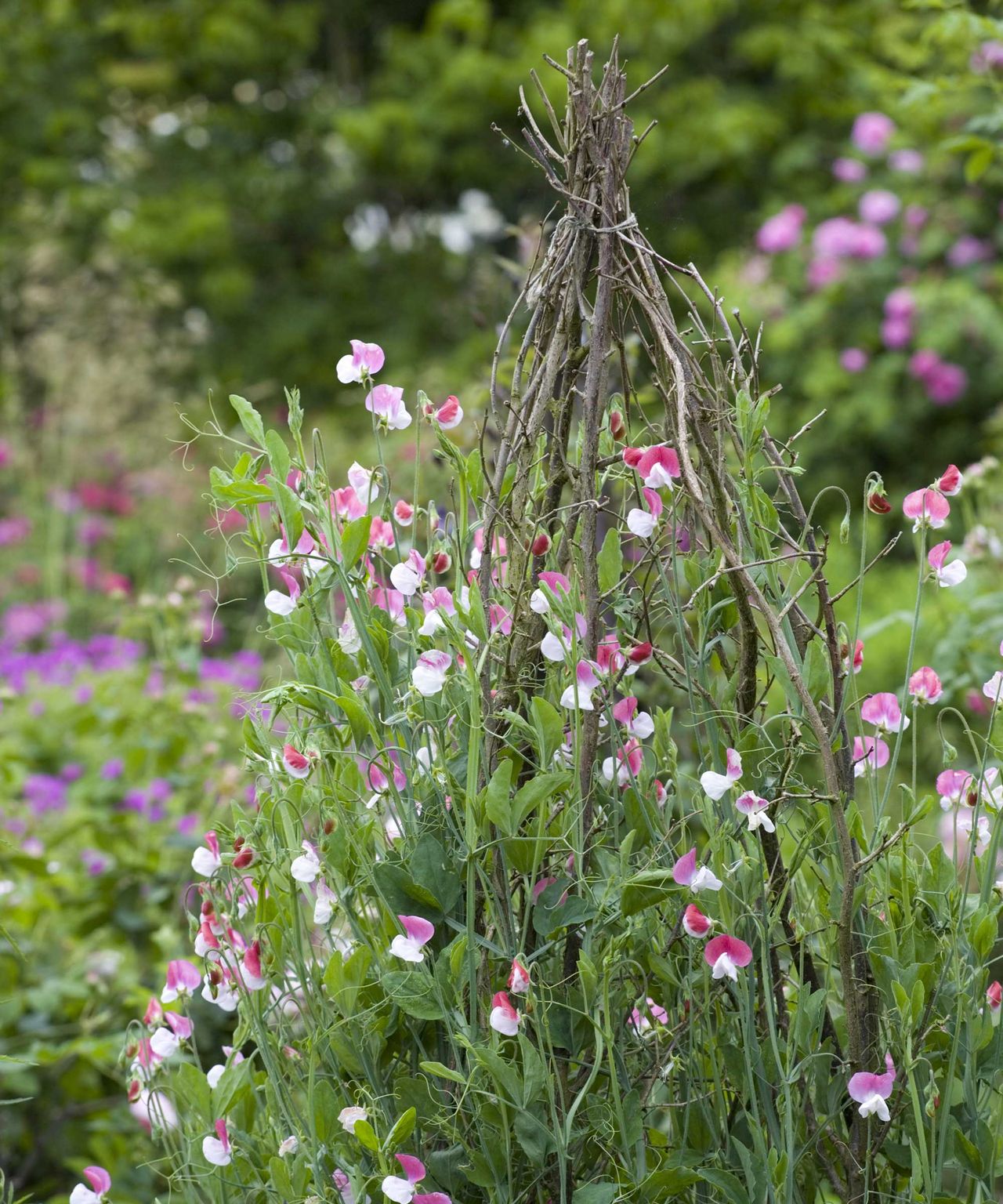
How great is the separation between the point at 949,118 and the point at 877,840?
17.5 ft

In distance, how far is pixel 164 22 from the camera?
27.8ft

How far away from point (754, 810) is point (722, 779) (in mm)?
38

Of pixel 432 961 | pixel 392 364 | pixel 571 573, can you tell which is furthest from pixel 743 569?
pixel 392 364

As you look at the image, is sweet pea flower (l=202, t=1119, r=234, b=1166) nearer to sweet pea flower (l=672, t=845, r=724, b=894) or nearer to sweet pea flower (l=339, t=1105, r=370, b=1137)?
sweet pea flower (l=339, t=1105, r=370, b=1137)

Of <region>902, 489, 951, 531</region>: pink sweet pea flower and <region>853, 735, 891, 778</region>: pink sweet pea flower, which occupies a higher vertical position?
<region>902, 489, 951, 531</region>: pink sweet pea flower

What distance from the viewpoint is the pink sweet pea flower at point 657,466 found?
1.17 m

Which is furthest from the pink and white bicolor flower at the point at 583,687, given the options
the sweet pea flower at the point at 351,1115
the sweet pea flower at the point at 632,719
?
the sweet pea flower at the point at 351,1115

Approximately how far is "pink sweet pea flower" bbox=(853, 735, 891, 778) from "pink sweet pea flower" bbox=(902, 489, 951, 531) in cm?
21

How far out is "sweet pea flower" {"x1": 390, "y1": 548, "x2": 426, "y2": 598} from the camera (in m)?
1.20

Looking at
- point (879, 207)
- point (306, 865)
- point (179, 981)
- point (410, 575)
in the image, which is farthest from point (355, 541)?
point (879, 207)

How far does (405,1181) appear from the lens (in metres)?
1.11

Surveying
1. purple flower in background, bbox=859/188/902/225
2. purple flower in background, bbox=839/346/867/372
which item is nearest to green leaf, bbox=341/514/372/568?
purple flower in background, bbox=839/346/867/372

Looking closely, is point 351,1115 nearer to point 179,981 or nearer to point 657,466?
point 179,981

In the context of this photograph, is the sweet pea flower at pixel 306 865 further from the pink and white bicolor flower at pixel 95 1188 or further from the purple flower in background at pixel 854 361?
the purple flower in background at pixel 854 361
